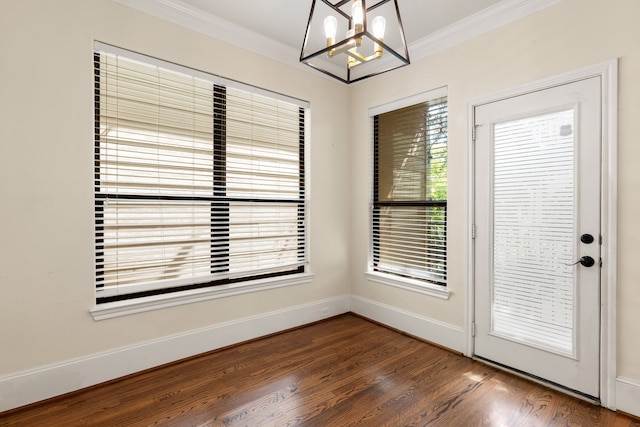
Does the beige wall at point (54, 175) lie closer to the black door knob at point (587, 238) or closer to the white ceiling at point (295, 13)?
the white ceiling at point (295, 13)

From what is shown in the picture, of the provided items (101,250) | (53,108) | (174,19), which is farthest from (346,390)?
(174,19)

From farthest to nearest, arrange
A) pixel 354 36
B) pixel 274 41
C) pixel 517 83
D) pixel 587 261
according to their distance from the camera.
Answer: pixel 274 41, pixel 517 83, pixel 587 261, pixel 354 36

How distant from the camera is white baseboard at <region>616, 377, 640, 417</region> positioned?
2002 mm

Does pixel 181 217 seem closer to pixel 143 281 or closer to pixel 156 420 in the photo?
pixel 143 281

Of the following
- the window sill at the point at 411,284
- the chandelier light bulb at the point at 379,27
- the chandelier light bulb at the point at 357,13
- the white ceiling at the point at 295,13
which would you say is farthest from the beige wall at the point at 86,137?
the chandelier light bulb at the point at 357,13

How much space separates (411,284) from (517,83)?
6.50ft

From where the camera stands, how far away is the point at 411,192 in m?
3.37

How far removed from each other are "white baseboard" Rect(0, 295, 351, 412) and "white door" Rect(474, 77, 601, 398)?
190 centimetres

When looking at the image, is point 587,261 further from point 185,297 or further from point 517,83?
point 185,297

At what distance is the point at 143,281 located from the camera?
258 cm

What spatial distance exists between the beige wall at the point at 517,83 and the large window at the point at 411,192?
0.40 ft

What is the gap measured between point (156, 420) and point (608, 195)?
10.4ft

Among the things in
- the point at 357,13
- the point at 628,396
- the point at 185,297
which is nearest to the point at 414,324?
the point at 628,396

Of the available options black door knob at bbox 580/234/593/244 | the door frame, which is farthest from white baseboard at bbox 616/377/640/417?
black door knob at bbox 580/234/593/244
